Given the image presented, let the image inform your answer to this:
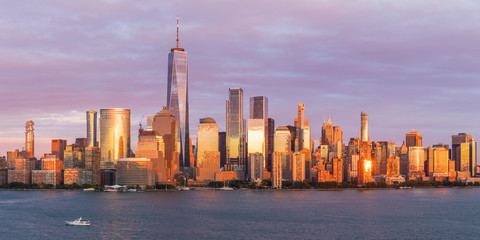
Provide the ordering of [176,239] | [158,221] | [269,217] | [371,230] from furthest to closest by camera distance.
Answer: [269,217], [158,221], [371,230], [176,239]

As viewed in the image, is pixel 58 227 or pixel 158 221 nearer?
pixel 58 227

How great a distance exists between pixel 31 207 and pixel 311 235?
352ft

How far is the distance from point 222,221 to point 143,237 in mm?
31047

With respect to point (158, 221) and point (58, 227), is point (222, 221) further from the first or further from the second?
point (58, 227)

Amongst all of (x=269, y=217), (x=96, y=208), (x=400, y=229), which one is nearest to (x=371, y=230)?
(x=400, y=229)

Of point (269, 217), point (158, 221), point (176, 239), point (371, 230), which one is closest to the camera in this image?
point (176, 239)

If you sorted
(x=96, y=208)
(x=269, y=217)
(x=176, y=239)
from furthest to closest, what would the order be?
1. (x=96, y=208)
2. (x=269, y=217)
3. (x=176, y=239)

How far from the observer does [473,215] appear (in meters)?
160

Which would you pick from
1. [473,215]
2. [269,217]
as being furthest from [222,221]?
[473,215]

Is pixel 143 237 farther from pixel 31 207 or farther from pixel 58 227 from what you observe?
pixel 31 207

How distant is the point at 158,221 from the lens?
13925 centimetres

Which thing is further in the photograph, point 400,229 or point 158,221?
point 158,221

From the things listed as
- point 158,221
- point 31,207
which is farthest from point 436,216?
point 31,207

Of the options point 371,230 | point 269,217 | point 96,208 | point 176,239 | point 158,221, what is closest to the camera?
point 176,239
